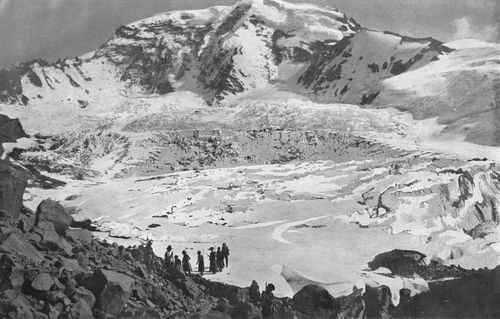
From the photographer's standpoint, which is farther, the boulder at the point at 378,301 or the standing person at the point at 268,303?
the boulder at the point at 378,301

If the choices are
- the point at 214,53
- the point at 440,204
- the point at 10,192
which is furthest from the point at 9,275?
the point at 214,53

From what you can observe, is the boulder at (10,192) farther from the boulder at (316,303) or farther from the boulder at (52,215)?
the boulder at (316,303)

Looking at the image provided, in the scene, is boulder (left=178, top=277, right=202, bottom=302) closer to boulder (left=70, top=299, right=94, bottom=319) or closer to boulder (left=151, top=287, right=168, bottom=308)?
boulder (left=151, top=287, right=168, bottom=308)

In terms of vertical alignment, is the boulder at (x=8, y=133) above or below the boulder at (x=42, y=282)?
below

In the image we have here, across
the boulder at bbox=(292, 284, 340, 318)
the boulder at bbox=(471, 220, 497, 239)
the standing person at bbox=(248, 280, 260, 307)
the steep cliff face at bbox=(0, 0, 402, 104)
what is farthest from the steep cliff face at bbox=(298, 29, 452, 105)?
the standing person at bbox=(248, 280, 260, 307)

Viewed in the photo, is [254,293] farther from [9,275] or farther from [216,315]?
[9,275]

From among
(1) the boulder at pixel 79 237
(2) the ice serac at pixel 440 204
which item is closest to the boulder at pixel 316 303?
(1) the boulder at pixel 79 237
